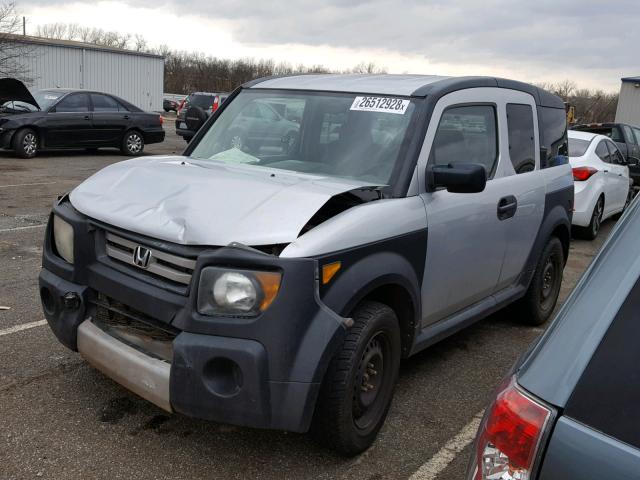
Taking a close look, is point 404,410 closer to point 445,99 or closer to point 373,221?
point 373,221

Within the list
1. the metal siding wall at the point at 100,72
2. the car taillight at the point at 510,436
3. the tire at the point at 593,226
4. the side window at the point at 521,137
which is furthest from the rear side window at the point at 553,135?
the metal siding wall at the point at 100,72

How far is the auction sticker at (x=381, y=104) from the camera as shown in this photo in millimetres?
3771

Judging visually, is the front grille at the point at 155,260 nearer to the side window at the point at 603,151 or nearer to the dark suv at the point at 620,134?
the side window at the point at 603,151

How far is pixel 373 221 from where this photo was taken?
10.1 feet

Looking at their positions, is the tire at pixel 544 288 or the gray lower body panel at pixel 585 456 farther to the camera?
the tire at pixel 544 288

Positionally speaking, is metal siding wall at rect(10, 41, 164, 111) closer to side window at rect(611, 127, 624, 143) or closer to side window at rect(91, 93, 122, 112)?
side window at rect(91, 93, 122, 112)

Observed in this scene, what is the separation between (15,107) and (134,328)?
1363 centimetres

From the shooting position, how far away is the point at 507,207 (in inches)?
168

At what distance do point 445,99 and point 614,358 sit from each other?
2720 mm

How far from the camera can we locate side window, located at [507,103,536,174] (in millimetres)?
4586

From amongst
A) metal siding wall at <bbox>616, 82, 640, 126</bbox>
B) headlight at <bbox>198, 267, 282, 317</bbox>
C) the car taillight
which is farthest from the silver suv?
metal siding wall at <bbox>616, 82, 640, 126</bbox>

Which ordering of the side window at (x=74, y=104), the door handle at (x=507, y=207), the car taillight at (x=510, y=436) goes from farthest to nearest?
the side window at (x=74, y=104)
the door handle at (x=507, y=207)
the car taillight at (x=510, y=436)

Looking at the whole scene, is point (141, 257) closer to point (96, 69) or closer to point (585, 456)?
point (585, 456)

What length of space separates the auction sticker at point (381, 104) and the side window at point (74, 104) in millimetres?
13232
